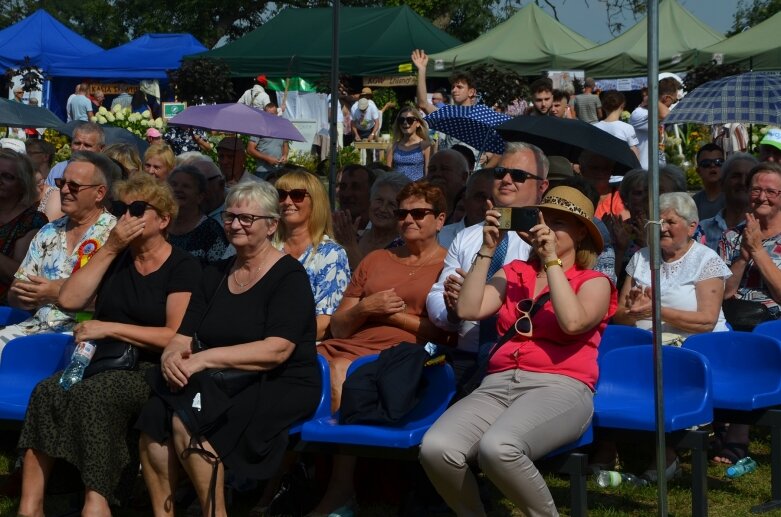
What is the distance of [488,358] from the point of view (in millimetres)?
4645

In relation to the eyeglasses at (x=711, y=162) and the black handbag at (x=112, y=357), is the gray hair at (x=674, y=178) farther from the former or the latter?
the black handbag at (x=112, y=357)

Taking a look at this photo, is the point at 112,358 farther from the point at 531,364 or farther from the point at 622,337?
the point at 622,337

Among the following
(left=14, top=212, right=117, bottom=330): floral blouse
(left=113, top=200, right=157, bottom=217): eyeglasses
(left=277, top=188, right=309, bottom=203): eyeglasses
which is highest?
(left=113, top=200, right=157, bottom=217): eyeglasses

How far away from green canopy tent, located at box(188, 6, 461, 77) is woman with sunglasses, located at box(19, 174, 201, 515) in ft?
49.9

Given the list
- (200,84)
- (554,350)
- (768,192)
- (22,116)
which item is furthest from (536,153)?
(200,84)

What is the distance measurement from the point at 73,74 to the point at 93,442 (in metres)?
25.6

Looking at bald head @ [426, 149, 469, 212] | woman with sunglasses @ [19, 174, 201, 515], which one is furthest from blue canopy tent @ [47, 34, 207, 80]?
woman with sunglasses @ [19, 174, 201, 515]

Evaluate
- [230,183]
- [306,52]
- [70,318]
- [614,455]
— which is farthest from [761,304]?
[306,52]

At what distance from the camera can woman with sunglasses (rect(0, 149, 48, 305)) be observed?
21.3 feet

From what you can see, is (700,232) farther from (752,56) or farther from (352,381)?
(752,56)

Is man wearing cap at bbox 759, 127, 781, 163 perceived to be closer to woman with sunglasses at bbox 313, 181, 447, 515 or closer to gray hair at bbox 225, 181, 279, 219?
woman with sunglasses at bbox 313, 181, 447, 515

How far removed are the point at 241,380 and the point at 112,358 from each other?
26.6 inches

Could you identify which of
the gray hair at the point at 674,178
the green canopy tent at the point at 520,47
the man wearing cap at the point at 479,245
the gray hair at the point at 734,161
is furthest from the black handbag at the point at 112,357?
the green canopy tent at the point at 520,47

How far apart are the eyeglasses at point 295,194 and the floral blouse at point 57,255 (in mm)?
915
